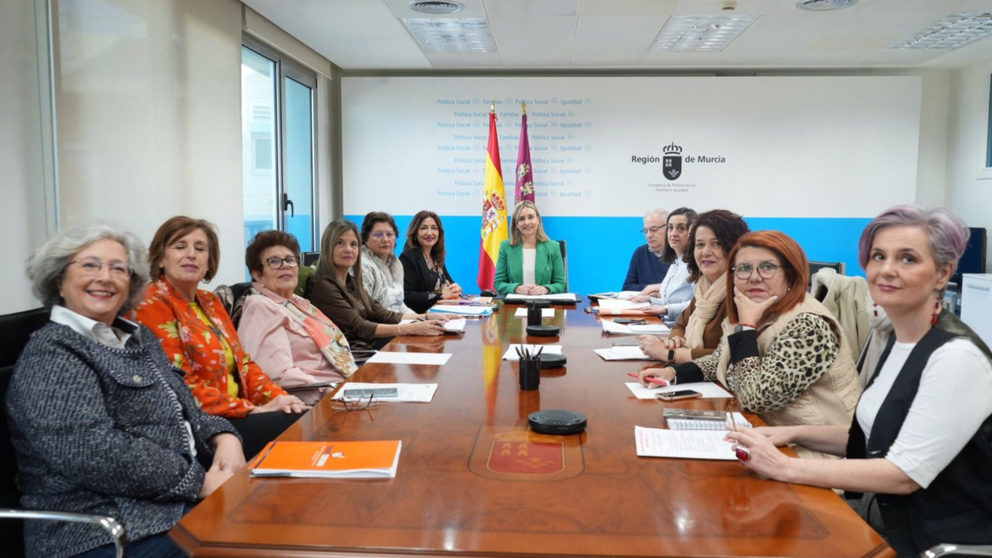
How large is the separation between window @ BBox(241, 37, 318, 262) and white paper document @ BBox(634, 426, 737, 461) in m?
4.58

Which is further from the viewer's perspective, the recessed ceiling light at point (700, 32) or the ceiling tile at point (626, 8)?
the recessed ceiling light at point (700, 32)

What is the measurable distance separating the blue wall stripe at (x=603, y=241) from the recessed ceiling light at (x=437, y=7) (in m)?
2.41

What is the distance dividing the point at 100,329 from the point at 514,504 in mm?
1182

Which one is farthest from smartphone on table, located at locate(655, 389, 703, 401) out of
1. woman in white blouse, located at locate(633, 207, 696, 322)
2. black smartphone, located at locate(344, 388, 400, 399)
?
woman in white blouse, located at locate(633, 207, 696, 322)

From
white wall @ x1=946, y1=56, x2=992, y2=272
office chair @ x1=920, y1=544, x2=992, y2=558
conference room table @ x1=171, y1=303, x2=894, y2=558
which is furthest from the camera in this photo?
white wall @ x1=946, y1=56, x2=992, y2=272

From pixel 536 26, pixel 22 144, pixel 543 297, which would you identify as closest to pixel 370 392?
pixel 22 144

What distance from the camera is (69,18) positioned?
354 centimetres

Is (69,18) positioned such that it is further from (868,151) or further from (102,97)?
(868,151)

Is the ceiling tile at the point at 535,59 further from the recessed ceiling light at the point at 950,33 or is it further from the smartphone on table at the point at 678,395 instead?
the smartphone on table at the point at 678,395

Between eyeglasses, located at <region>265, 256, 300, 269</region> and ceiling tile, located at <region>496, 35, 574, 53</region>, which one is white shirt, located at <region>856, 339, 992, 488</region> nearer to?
eyeglasses, located at <region>265, 256, 300, 269</region>

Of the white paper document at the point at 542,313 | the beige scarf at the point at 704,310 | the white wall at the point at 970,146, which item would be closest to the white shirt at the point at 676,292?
the white paper document at the point at 542,313

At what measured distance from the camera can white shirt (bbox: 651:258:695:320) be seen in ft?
13.1

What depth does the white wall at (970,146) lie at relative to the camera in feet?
22.4

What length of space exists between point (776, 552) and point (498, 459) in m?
0.62
